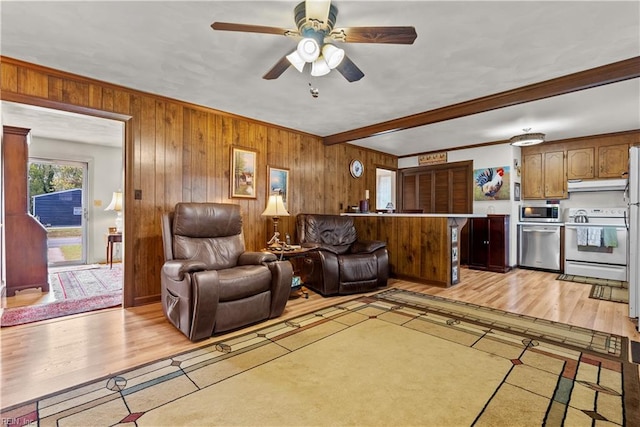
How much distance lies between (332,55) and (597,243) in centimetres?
513

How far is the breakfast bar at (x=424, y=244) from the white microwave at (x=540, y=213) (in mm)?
1801

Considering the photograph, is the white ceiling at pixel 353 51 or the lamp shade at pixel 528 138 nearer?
the white ceiling at pixel 353 51

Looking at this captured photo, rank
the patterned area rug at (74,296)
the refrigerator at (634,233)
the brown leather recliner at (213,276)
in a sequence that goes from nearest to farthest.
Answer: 1. the brown leather recliner at (213,276)
2. the refrigerator at (634,233)
3. the patterned area rug at (74,296)

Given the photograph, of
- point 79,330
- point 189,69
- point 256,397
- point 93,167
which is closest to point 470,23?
point 189,69

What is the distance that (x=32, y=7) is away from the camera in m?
1.96

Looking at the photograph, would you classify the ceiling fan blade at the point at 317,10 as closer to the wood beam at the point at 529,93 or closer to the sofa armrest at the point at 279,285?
the sofa armrest at the point at 279,285

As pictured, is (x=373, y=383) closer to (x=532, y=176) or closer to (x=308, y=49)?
(x=308, y=49)

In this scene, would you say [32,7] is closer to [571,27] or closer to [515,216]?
[571,27]

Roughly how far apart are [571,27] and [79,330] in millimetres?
4578

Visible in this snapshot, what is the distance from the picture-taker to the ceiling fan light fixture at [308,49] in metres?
1.94

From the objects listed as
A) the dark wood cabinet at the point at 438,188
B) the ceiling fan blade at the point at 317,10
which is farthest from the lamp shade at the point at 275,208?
the dark wood cabinet at the point at 438,188

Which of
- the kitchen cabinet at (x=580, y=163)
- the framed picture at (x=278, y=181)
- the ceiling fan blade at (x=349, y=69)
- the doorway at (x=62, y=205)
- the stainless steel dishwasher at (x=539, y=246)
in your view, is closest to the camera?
the ceiling fan blade at (x=349, y=69)

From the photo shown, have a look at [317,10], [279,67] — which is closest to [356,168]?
[279,67]

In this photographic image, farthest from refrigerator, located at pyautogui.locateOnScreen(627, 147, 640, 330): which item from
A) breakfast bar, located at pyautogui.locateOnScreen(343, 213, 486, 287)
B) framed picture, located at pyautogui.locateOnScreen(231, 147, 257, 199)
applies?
framed picture, located at pyautogui.locateOnScreen(231, 147, 257, 199)
